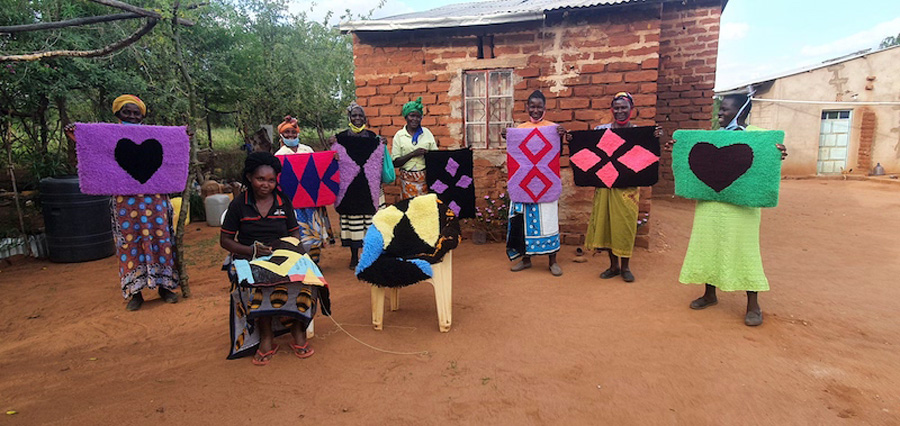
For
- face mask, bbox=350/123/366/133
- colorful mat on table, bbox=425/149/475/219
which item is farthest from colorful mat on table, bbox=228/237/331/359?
colorful mat on table, bbox=425/149/475/219

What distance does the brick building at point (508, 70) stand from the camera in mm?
5301

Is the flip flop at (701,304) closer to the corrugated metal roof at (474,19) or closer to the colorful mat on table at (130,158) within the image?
the corrugated metal roof at (474,19)

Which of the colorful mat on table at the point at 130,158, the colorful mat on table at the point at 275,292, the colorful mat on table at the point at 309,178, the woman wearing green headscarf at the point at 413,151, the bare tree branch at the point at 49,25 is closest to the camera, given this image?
the bare tree branch at the point at 49,25

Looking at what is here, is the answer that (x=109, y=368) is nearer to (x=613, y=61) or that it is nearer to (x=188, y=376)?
(x=188, y=376)

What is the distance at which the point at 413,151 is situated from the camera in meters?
4.98

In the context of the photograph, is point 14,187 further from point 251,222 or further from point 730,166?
point 730,166

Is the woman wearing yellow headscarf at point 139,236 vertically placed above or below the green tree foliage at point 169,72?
below

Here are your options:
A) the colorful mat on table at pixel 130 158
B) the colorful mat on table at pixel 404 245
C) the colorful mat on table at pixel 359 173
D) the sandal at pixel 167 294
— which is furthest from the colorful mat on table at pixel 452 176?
the sandal at pixel 167 294

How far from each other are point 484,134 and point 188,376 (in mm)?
4344

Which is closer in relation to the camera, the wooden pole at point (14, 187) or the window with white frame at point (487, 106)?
the wooden pole at point (14, 187)

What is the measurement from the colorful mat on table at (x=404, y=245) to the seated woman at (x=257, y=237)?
471 mm

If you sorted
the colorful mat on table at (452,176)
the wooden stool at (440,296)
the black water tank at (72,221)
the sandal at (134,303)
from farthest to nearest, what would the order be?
1. the black water tank at (72,221)
2. the colorful mat on table at (452,176)
3. the sandal at (134,303)
4. the wooden stool at (440,296)

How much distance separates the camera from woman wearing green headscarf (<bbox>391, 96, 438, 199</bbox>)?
4973mm

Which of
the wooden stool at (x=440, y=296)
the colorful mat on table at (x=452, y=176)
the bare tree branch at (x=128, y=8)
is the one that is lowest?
the wooden stool at (x=440, y=296)
